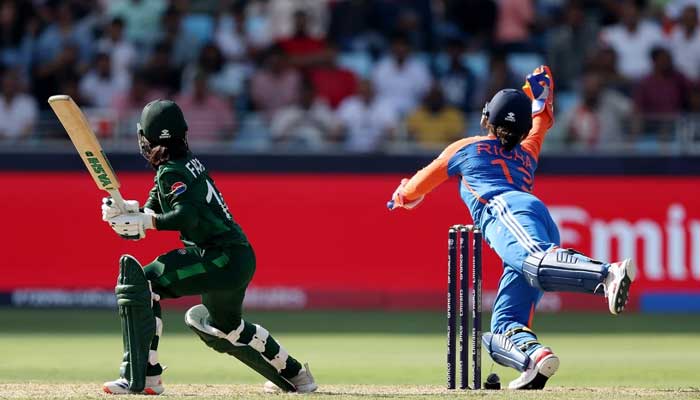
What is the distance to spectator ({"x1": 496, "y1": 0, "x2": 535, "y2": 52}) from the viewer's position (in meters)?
17.0

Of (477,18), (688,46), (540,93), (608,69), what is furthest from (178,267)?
(688,46)

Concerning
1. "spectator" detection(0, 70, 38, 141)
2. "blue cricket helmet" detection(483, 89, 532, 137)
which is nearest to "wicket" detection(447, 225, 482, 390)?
"blue cricket helmet" detection(483, 89, 532, 137)

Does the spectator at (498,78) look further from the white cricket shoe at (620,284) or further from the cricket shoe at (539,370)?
the white cricket shoe at (620,284)

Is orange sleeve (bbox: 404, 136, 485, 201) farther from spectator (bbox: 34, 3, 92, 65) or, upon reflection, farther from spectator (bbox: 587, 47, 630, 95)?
spectator (bbox: 34, 3, 92, 65)

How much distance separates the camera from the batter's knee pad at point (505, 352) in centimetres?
762

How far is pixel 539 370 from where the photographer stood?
7.52 m

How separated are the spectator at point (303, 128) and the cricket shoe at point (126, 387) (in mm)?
7269

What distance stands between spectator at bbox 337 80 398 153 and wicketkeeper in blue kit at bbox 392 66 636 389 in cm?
641

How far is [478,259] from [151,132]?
2.07 meters

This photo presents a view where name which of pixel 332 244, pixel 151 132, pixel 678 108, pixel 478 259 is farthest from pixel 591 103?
pixel 151 132

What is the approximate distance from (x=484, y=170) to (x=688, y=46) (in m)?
9.18

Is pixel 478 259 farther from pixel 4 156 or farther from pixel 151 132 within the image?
pixel 4 156

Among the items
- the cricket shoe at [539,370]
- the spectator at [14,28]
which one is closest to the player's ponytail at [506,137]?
the cricket shoe at [539,370]

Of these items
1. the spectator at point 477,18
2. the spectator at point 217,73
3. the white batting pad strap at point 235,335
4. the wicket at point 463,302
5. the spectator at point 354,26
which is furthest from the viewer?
the spectator at point 477,18
